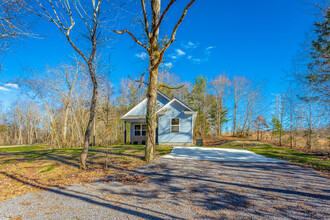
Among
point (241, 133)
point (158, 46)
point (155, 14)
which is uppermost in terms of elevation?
point (155, 14)

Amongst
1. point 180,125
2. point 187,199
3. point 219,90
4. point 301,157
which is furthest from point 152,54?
point 219,90

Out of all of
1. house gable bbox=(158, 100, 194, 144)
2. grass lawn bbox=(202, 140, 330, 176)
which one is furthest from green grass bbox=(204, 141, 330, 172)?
house gable bbox=(158, 100, 194, 144)

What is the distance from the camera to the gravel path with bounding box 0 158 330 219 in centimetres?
282

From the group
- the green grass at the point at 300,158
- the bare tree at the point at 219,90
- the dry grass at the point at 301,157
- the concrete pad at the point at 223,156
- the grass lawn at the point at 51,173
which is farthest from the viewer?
the bare tree at the point at 219,90

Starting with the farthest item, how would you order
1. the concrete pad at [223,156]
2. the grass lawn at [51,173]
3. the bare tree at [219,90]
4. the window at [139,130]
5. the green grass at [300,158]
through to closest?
the bare tree at [219,90], the window at [139,130], the concrete pad at [223,156], the green grass at [300,158], the grass lawn at [51,173]

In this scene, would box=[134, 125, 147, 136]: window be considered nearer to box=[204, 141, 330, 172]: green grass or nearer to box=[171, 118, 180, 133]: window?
box=[171, 118, 180, 133]: window

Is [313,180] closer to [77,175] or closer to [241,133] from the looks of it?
[77,175]

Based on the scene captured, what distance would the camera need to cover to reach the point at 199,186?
418 centimetres

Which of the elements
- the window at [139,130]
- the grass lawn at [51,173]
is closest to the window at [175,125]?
the window at [139,130]

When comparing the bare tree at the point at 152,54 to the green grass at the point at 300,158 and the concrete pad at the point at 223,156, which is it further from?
the green grass at the point at 300,158

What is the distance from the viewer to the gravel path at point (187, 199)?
2.82 m

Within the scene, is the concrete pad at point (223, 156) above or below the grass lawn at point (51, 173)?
below

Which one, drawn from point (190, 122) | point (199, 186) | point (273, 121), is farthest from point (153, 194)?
point (273, 121)

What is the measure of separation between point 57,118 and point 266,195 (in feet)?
77.6
